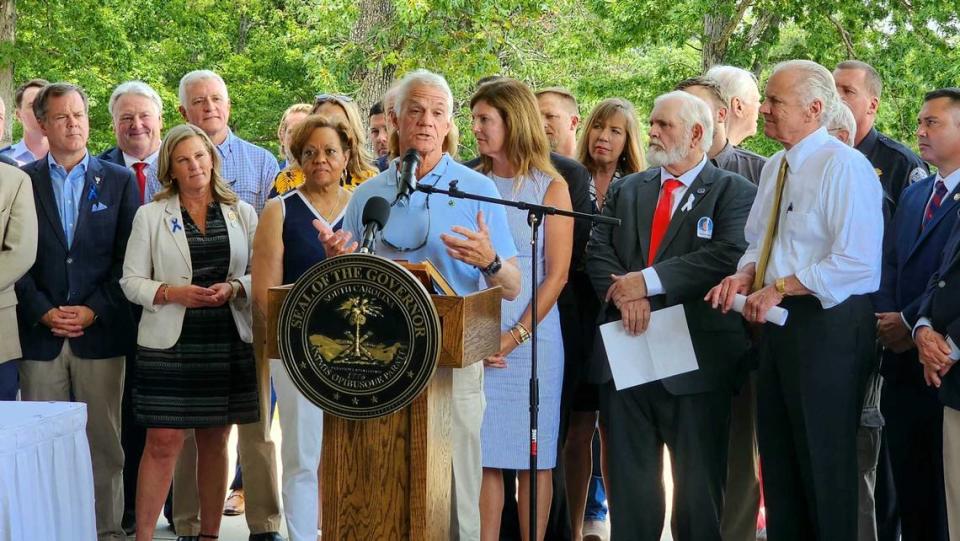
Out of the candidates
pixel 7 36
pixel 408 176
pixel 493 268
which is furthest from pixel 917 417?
pixel 7 36

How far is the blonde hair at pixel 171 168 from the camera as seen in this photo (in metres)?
5.10

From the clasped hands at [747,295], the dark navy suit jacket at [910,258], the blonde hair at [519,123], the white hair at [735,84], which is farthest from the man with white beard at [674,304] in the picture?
the white hair at [735,84]

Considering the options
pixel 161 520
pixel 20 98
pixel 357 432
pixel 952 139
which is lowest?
pixel 161 520

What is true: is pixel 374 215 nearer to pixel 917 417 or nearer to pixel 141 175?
pixel 917 417

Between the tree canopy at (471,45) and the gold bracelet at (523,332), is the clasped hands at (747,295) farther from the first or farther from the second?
the tree canopy at (471,45)

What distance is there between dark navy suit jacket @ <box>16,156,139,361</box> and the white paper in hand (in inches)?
91.5

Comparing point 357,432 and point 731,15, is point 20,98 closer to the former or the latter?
point 357,432

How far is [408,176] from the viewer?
3.61 metres

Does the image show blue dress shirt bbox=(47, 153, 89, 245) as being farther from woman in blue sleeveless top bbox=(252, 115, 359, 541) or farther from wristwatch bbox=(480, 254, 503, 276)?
wristwatch bbox=(480, 254, 503, 276)

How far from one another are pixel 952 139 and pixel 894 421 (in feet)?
3.87

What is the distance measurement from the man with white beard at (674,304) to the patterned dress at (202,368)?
1617mm

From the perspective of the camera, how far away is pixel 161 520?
19.2ft

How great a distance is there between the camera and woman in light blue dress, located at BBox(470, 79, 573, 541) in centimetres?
475

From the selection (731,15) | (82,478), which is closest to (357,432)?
(82,478)
